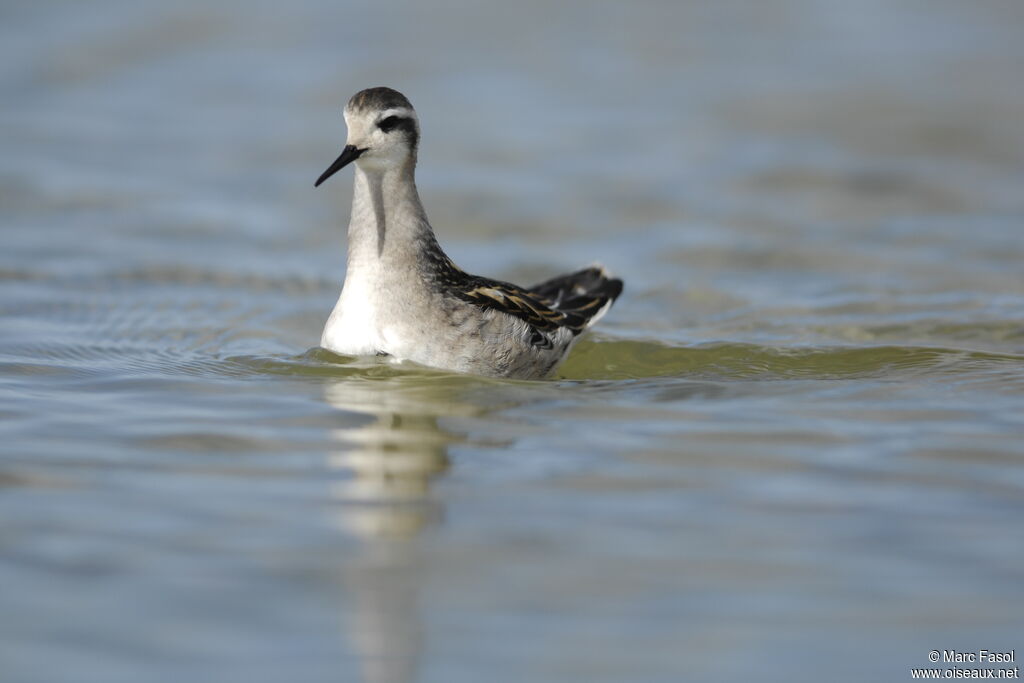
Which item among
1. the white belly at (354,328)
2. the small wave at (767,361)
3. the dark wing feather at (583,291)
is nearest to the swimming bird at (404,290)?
the white belly at (354,328)

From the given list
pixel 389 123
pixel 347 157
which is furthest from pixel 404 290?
pixel 389 123

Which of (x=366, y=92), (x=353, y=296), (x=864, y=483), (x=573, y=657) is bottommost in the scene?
(x=573, y=657)

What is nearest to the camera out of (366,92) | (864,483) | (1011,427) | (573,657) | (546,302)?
(573,657)

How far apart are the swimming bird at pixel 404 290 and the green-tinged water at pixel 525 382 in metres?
0.22

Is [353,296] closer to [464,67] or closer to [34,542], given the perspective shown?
[34,542]

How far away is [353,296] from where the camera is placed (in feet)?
26.9

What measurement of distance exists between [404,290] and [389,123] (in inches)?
39.3

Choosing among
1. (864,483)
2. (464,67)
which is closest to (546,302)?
(864,483)

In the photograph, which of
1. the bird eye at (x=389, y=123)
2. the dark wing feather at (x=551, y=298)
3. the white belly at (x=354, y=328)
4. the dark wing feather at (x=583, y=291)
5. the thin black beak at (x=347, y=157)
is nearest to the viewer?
the thin black beak at (x=347, y=157)

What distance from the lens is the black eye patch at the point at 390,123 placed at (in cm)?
823

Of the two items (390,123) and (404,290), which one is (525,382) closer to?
(404,290)

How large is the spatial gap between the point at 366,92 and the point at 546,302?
2122 millimetres

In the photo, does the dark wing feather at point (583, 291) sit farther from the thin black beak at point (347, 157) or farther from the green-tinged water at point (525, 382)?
the thin black beak at point (347, 157)

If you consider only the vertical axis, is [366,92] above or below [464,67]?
below
